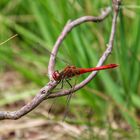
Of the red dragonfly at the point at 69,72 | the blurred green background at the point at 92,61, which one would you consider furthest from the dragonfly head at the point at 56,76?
the blurred green background at the point at 92,61

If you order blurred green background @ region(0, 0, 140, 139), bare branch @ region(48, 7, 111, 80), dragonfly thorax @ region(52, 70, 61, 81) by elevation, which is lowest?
dragonfly thorax @ region(52, 70, 61, 81)

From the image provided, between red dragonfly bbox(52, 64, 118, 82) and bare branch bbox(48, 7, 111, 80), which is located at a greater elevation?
bare branch bbox(48, 7, 111, 80)

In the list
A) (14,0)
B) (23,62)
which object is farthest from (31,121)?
(14,0)

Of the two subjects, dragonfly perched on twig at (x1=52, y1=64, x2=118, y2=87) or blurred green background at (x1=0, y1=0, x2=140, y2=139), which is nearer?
dragonfly perched on twig at (x1=52, y1=64, x2=118, y2=87)

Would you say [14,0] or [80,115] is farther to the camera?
[14,0]

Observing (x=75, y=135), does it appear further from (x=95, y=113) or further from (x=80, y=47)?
(x=80, y=47)

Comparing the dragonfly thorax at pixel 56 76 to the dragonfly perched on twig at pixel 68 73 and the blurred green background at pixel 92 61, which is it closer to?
the dragonfly perched on twig at pixel 68 73

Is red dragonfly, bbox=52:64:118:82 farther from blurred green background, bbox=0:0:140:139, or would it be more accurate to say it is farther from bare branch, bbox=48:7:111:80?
blurred green background, bbox=0:0:140:139

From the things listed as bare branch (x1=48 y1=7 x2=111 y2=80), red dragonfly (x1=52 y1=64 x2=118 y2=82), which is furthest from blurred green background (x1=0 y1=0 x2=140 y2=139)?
red dragonfly (x1=52 y1=64 x2=118 y2=82)

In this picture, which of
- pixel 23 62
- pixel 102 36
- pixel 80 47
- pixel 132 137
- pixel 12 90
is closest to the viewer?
pixel 132 137

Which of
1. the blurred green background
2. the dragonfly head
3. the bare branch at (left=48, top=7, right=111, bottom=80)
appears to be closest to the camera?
the dragonfly head

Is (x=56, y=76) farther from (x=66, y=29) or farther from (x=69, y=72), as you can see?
(x=66, y=29)
